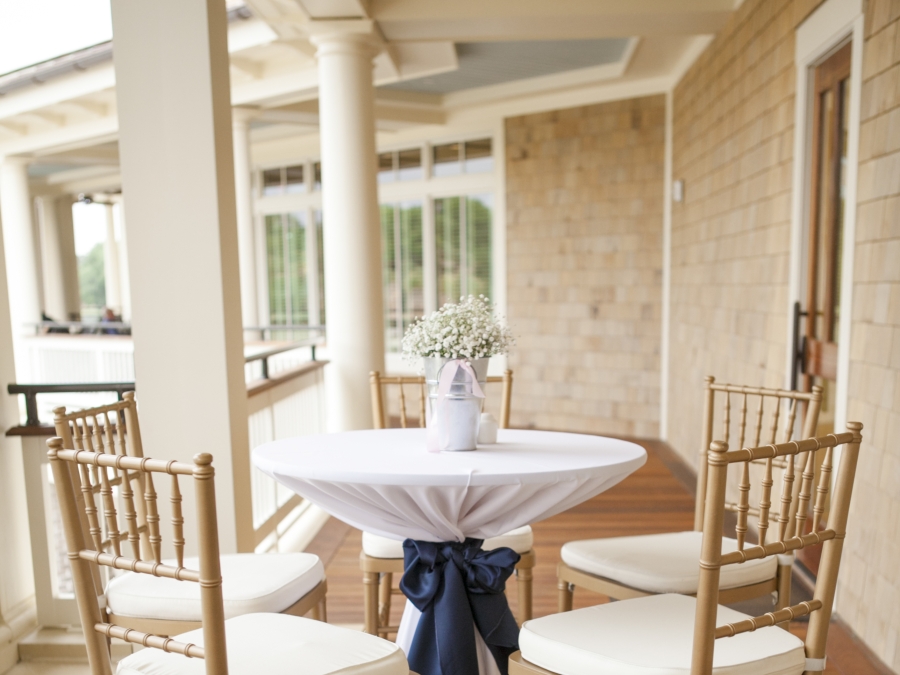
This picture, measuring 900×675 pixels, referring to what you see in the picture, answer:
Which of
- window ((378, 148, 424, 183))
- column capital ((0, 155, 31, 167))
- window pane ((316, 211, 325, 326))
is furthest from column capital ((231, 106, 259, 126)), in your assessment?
column capital ((0, 155, 31, 167))

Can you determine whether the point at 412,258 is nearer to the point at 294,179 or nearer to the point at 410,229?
the point at 410,229

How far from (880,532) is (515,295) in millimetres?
4735

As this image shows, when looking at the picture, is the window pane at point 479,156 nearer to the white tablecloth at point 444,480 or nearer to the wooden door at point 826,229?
the wooden door at point 826,229

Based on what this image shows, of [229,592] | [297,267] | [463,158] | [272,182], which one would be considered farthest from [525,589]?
[272,182]

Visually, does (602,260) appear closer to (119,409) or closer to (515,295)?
(515,295)

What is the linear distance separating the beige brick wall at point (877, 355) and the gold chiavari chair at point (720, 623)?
3.63ft

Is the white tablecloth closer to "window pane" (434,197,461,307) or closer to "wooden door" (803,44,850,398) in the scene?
"wooden door" (803,44,850,398)

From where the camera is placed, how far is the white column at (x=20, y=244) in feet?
30.0

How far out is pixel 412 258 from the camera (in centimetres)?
786

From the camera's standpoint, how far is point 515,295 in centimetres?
696

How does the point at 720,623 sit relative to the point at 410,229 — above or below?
below

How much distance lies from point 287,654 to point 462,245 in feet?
20.7

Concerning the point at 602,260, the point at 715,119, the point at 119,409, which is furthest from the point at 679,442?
the point at 119,409

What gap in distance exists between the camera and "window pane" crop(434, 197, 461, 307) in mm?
7527
